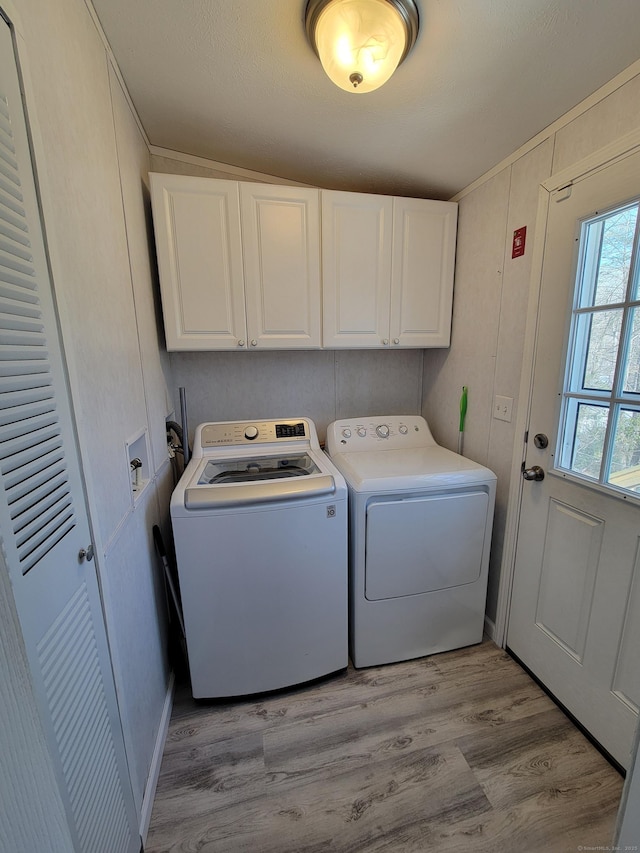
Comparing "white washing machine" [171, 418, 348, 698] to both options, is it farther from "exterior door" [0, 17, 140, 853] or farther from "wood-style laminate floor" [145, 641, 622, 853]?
"exterior door" [0, 17, 140, 853]

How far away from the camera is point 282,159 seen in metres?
1.67

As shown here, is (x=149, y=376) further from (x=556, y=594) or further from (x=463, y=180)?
(x=556, y=594)

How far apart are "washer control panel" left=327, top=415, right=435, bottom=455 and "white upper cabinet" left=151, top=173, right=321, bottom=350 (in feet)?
1.78

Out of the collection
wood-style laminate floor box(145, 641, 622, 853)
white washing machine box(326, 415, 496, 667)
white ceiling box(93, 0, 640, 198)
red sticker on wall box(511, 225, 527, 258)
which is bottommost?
wood-style laminate floor box(145, 641, 622, 853)

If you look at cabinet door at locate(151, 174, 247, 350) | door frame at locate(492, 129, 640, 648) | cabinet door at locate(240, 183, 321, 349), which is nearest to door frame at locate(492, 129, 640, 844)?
door frame at locate(492, 129, 640, 648)

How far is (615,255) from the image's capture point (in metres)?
1.13

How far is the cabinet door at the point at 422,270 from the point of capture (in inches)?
70.1

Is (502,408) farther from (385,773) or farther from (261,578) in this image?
(385,773)

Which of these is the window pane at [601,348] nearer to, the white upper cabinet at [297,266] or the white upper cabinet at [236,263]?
the white upper cabinet at [297,266]

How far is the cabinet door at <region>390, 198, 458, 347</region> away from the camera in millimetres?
1779

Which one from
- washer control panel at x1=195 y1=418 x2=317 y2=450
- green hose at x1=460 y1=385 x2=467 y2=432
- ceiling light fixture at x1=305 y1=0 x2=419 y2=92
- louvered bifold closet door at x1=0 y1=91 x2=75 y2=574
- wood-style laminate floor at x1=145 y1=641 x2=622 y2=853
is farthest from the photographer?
green hose at x1=460 y1=385 x2=467 y2=432

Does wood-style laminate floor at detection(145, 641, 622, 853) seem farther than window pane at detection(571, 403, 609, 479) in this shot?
No

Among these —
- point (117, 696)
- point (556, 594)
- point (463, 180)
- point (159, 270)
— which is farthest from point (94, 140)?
point (556, 594)

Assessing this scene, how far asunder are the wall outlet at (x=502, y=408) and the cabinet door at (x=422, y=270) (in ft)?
1.65
